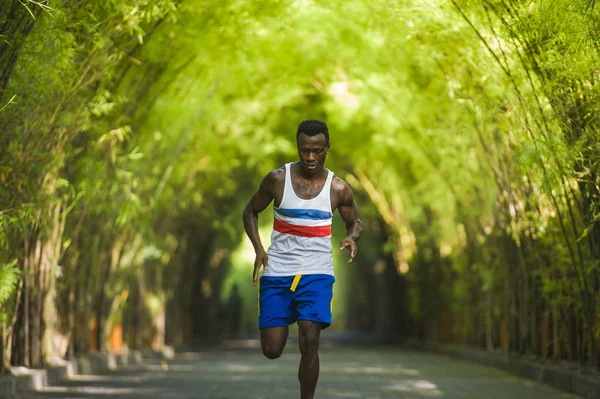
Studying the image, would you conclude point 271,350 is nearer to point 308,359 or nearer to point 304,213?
point 308,359

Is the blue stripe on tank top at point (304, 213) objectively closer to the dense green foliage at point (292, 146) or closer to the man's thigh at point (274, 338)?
the man's thigh at point (274, 338)

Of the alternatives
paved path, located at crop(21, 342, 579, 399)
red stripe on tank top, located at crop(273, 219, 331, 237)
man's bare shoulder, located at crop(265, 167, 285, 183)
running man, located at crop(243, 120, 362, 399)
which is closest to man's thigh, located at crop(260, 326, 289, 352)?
running man, located at crop(243, 120, 362, 399)

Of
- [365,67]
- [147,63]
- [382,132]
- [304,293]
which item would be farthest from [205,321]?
[304,293]

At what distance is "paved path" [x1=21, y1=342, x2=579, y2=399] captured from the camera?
9.17 metres

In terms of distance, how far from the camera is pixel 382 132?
61.1 ft

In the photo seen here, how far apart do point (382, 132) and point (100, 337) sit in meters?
6.49

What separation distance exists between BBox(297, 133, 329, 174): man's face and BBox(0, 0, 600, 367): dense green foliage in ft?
6.52

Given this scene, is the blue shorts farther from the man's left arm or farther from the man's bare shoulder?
the man's bare shoulder

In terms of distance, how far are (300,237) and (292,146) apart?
15062mm

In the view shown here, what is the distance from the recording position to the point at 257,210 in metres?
5.93

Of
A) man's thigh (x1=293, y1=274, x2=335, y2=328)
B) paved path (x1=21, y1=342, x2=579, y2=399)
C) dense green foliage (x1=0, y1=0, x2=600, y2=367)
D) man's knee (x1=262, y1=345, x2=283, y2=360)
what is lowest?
paved path (x1=21, y1=342, x2=579, y2=399)

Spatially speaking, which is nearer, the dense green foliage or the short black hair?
the short black hair

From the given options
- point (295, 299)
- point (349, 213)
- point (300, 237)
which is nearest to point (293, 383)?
point (349, 213)

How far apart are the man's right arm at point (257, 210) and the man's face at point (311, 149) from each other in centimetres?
20
